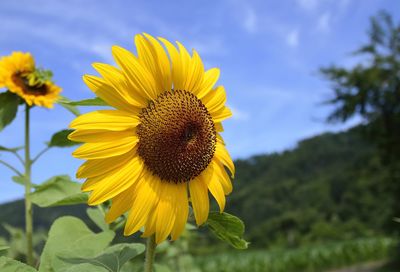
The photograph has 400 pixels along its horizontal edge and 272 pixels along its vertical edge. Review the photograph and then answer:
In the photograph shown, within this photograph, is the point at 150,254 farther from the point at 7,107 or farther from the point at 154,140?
the point at 7,107

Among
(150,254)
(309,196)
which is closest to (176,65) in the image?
(150,254)

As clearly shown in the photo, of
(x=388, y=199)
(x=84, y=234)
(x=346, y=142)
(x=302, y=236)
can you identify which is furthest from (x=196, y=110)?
(x=346, y=142)

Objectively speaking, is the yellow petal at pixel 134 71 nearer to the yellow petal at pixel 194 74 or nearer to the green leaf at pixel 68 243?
the yellow petal at pixel 194 74

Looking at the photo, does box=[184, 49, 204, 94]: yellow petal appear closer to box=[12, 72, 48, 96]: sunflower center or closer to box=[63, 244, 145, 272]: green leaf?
box=[63, 244, 145, 272]: green leaf

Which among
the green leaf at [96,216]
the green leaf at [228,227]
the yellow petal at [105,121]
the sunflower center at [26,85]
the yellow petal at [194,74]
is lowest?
the green leaf at [228,227]

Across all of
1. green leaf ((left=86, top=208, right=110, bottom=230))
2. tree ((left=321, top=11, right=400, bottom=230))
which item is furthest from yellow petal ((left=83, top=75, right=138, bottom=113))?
tree ((left=321, top=11, right=400, bottom=230))

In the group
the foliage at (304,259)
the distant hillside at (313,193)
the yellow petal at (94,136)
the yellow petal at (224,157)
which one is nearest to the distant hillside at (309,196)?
the distant hillside at (313,193)
